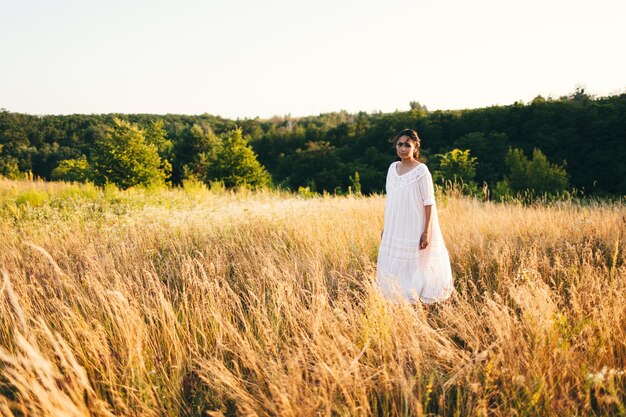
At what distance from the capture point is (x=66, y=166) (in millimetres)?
45719

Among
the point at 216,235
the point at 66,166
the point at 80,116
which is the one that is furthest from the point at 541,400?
the point at 80,116

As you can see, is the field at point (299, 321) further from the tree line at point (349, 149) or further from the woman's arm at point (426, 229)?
the tree line at point (349, 149)

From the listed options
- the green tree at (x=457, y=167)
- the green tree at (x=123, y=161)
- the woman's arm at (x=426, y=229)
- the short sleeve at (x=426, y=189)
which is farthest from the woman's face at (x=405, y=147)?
the green tree at (x=123, y=161)

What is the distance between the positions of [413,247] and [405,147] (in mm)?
971

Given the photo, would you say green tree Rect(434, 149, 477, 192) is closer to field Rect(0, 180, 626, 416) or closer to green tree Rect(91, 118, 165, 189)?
field Rect(0, 180, 626, 416)

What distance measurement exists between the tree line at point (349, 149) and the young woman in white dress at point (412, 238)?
14702 millimetres

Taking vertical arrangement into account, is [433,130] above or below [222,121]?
below

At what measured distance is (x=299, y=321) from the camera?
247 centimetres

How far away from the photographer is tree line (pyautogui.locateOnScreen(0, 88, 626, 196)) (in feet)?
58.5

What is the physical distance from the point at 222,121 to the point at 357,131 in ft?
120

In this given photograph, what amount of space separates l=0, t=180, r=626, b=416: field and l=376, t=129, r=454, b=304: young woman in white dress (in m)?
0.21

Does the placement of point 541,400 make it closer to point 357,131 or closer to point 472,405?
point 472,405

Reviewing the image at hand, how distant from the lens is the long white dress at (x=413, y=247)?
10.5 ft

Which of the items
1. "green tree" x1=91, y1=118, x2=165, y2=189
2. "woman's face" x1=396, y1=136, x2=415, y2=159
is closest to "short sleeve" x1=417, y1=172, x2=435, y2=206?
"woman's face" x1=396, y1=136, x2=415, y2=159
